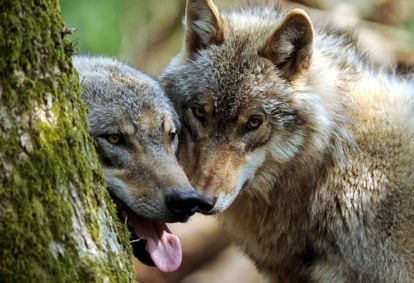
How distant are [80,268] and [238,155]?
2.17 metres

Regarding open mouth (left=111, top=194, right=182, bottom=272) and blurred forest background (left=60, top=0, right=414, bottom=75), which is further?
blurred forest background (left=60, top=0, right=414, bottom=75)

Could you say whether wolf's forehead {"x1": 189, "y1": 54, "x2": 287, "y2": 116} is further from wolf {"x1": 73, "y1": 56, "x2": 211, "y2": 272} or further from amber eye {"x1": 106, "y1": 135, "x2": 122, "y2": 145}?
amber eye {"x1": 106, "y1": 135, "x2": 122, "y2": 145}

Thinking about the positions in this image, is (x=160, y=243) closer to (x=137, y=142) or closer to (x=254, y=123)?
(x=137, y=142)

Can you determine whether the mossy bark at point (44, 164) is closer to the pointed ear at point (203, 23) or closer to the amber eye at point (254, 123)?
the amber eye at point (254, 123)

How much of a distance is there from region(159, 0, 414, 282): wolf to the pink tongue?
1.63 feet

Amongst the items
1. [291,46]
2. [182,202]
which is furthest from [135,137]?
[291,46]

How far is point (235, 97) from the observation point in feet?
19.0

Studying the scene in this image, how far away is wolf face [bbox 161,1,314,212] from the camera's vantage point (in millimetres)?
5730

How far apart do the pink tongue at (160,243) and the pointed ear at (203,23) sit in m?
1.54

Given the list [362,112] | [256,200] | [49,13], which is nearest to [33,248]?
[49,13]


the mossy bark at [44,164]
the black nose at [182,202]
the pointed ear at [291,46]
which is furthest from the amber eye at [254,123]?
the mossy bark at [44,164]

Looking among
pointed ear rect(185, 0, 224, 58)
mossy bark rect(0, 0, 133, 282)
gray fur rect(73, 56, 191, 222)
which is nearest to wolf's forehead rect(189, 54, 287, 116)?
pointed ear rect(185, 0, 224, 58)

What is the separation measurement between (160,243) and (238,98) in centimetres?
120

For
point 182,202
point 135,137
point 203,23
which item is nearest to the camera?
point 182,202
